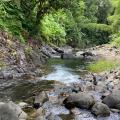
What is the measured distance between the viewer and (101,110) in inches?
493

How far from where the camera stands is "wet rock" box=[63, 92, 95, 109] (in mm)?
13289

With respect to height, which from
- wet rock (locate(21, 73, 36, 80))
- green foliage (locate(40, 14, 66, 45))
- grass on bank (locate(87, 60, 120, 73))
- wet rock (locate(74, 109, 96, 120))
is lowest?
grass on bank (locate(87, 60, 120, 73))

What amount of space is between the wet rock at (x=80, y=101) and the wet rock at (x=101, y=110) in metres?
0.51

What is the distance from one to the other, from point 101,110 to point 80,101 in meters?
1.17

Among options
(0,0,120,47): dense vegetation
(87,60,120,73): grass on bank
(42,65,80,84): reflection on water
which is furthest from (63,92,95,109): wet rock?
(87,60,120,73): grass on bank

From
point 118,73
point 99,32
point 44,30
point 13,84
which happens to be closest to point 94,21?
point 99,32

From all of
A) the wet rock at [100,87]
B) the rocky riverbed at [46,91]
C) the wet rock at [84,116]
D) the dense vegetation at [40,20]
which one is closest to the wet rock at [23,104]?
the rocky riverbed at [46,91]

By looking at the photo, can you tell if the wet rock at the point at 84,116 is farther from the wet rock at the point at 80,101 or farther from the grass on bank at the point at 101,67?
the grass on bank at the point at 101,67

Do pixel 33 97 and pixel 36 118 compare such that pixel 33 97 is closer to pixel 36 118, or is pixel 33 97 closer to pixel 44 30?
pixel 36 118

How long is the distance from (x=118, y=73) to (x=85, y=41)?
4384 cm

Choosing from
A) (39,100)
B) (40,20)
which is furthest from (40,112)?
(40,20)

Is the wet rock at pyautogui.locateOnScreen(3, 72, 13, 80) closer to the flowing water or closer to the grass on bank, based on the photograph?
the flowing water

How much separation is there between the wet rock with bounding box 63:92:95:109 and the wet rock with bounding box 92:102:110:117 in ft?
1.67

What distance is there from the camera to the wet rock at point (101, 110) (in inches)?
491
